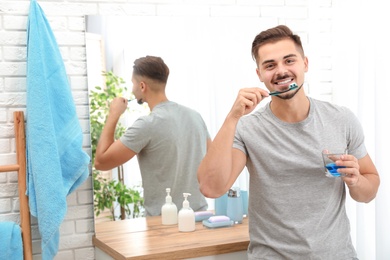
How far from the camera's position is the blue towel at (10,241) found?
6.97 feet

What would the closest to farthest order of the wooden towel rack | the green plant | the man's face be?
the man's face
the wooden towel rack
the green plant

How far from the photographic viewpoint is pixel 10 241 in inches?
84.1

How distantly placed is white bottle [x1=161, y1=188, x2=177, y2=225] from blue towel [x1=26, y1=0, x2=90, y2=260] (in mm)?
420

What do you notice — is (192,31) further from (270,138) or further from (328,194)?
(328,194)

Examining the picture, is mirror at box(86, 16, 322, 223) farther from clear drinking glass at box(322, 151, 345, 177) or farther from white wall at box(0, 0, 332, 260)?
clear drinking glass at box(322, 151, 345, 177)

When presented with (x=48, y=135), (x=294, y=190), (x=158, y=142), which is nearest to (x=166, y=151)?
(x=158, y=142)

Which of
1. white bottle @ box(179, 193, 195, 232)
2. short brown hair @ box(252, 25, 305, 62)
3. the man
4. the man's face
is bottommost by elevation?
white bottle @ box(179, 193, 195, 232)

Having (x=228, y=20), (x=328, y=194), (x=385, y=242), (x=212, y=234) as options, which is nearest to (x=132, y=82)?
(x=228, y=20)

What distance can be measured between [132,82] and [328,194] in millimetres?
1004

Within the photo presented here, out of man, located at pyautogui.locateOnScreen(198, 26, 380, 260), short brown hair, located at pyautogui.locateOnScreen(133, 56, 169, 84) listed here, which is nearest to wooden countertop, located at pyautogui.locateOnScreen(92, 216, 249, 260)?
man, located at pyautogui.locateOnScreen(198, 26, 380, 260)

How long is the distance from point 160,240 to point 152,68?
78 centimetres

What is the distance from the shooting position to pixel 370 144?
2.52m

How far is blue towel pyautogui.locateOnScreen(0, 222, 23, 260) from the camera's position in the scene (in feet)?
6.97

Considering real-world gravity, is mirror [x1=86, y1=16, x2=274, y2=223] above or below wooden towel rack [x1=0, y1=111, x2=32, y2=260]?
above
